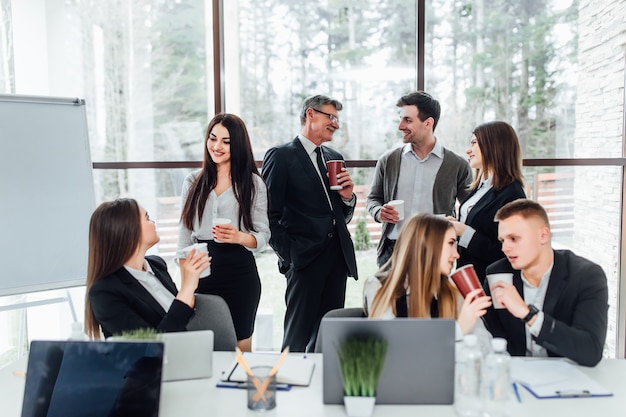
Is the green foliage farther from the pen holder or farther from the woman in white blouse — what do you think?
the pen holder

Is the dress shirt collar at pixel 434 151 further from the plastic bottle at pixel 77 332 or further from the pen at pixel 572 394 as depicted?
the plastic bottle at pixel 77 332

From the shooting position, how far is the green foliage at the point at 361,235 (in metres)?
3.71

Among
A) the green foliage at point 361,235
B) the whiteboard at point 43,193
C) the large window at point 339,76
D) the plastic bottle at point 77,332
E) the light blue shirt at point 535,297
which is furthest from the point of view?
the green foliage at point 361,235

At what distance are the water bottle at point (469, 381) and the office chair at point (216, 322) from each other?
3.03 feet

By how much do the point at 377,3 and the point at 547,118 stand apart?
1403 millimetres

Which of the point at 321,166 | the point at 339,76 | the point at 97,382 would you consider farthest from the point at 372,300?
the point at 339,76

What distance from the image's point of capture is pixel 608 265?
3668 millimetres

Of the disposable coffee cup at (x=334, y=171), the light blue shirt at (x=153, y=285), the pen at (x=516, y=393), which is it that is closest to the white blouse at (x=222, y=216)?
the disposable coffee cup at (x=334, y=171)

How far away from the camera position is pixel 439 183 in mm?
3010

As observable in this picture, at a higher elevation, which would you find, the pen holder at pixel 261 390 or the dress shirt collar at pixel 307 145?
the dress shirt collar at pixel 307 145

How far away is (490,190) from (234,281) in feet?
4.42

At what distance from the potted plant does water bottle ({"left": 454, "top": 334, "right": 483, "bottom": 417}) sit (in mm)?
234

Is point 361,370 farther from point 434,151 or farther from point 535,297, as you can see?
point 434,151

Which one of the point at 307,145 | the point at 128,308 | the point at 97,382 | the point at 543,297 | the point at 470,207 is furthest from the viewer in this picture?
the point at 307,145
